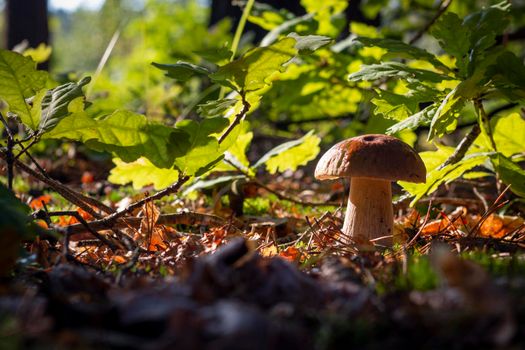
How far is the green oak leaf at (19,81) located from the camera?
1977mm

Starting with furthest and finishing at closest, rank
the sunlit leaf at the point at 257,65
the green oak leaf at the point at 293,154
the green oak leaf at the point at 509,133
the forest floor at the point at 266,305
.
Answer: the green oak leaf at the point at 293,154, the green oak leaf at the point at 509,133, the sunlit leaf at the point at 257,65, the forest floor at the point at 266,305

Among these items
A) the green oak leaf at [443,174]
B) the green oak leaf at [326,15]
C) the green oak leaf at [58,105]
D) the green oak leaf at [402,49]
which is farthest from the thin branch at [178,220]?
the green oak leaf at [326,15]

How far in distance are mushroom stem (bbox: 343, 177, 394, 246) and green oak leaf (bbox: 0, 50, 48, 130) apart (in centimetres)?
154

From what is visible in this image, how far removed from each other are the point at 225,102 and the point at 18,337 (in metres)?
1.48

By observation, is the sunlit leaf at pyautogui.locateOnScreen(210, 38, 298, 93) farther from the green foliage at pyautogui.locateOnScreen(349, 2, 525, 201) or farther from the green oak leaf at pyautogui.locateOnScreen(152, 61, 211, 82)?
the green foliage at pyautogui.locateOnScreen(349, 2, 525, 201)

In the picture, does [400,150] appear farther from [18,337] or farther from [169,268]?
[18,337]

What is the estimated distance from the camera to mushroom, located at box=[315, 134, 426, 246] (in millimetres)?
2275

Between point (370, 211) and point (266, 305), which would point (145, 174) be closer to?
point (370, 211)

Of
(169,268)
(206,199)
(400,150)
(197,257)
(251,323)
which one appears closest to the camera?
(251,323)

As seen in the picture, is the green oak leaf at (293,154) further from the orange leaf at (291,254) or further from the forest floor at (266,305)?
the forest floor at (266,305)

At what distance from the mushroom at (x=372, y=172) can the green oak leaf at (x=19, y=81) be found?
1295mm

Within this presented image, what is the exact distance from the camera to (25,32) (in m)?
8.42

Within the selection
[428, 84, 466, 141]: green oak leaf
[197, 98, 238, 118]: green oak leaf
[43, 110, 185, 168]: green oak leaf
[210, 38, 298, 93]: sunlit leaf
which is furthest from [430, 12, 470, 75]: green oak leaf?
[43, 110, 185, 168]: green oak leaf

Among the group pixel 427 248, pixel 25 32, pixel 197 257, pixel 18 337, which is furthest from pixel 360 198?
pixel 25 32
